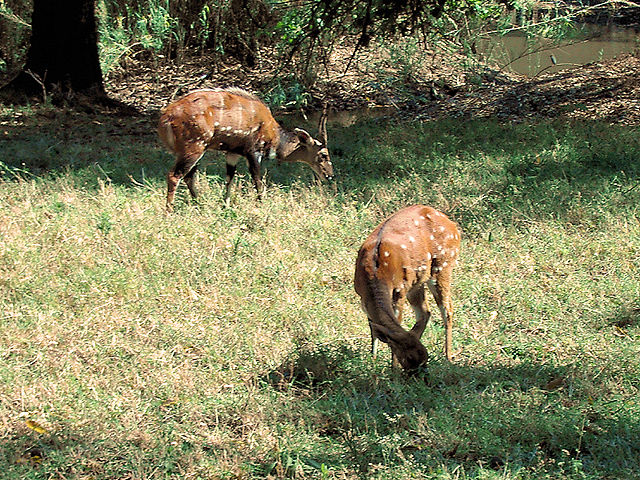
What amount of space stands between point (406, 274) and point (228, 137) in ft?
15.4

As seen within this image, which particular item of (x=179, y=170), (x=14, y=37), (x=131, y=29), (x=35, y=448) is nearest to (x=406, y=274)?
(x=35, y=448)

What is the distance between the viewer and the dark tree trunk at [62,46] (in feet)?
47.8

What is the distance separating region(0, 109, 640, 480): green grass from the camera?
4680 millimetres

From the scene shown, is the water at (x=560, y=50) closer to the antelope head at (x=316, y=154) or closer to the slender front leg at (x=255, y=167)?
the antelope head at (x=316, y=154)

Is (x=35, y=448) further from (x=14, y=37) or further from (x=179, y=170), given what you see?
(x=14, y=37)

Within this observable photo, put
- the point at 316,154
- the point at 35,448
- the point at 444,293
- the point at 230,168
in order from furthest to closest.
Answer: the point at 316,154
the point at 230,168
the point at 444,293
the point at 35,448

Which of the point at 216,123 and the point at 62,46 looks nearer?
the point at 216,123

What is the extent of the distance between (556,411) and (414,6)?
26.2ft

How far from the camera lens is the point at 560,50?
59.7 feet

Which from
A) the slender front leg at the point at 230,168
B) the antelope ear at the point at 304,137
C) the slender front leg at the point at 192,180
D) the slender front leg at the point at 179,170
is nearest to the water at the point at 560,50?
the antelope ear at the point at 304,137

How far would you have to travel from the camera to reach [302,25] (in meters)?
13.5

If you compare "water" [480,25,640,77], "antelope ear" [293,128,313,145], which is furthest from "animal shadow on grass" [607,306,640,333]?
"water" [480,25,640,77]

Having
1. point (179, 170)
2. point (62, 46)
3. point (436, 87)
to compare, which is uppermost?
point (62, 46)

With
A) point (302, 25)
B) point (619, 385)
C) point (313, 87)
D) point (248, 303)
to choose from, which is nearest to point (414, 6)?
point (302, 25)
